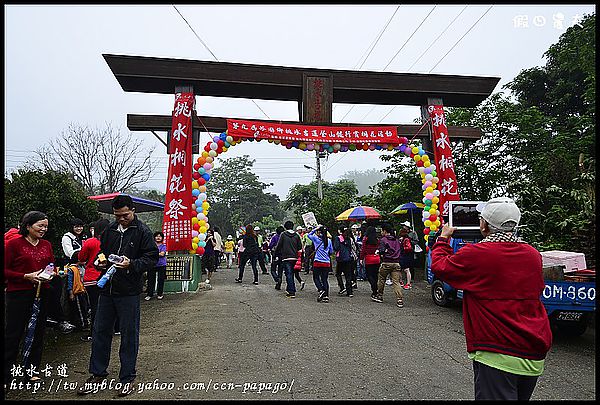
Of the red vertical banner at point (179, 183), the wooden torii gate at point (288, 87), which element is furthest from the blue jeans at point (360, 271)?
the red vertical banner at point (179, 183)

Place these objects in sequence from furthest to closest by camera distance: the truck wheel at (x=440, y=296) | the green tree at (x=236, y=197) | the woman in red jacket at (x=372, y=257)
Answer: the green tree at (x=236, y=197), the woman in red jacket at (x=372, y=257), the truck wheel at (x=440, y=296)

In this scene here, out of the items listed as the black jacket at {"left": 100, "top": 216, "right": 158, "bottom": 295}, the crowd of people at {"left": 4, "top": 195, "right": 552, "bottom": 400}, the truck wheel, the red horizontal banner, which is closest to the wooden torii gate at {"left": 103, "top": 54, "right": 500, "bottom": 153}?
the red horizontal banner

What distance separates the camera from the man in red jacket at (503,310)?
273cm

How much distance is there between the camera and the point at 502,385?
2750mm

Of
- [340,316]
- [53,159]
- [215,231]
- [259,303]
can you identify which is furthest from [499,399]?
[53,159]

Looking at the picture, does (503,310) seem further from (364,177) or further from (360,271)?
(364,177)

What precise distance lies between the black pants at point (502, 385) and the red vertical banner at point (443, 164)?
978 cm

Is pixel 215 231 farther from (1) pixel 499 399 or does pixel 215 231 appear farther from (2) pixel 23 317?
(1) pixel 499 399

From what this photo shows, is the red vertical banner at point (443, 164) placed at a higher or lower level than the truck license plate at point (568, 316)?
higher

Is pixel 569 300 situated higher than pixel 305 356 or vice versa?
pixel 569 300

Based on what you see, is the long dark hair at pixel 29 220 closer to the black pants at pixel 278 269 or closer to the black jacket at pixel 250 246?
the black pants at pixel 278 269

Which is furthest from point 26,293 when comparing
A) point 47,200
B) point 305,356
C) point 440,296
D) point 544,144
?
point 544,144

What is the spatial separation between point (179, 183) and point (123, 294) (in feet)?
21.5

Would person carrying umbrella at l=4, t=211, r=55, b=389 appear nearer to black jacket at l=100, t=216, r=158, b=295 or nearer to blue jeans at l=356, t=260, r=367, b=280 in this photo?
black jacket at l=100, t=216, r=158, b=295
